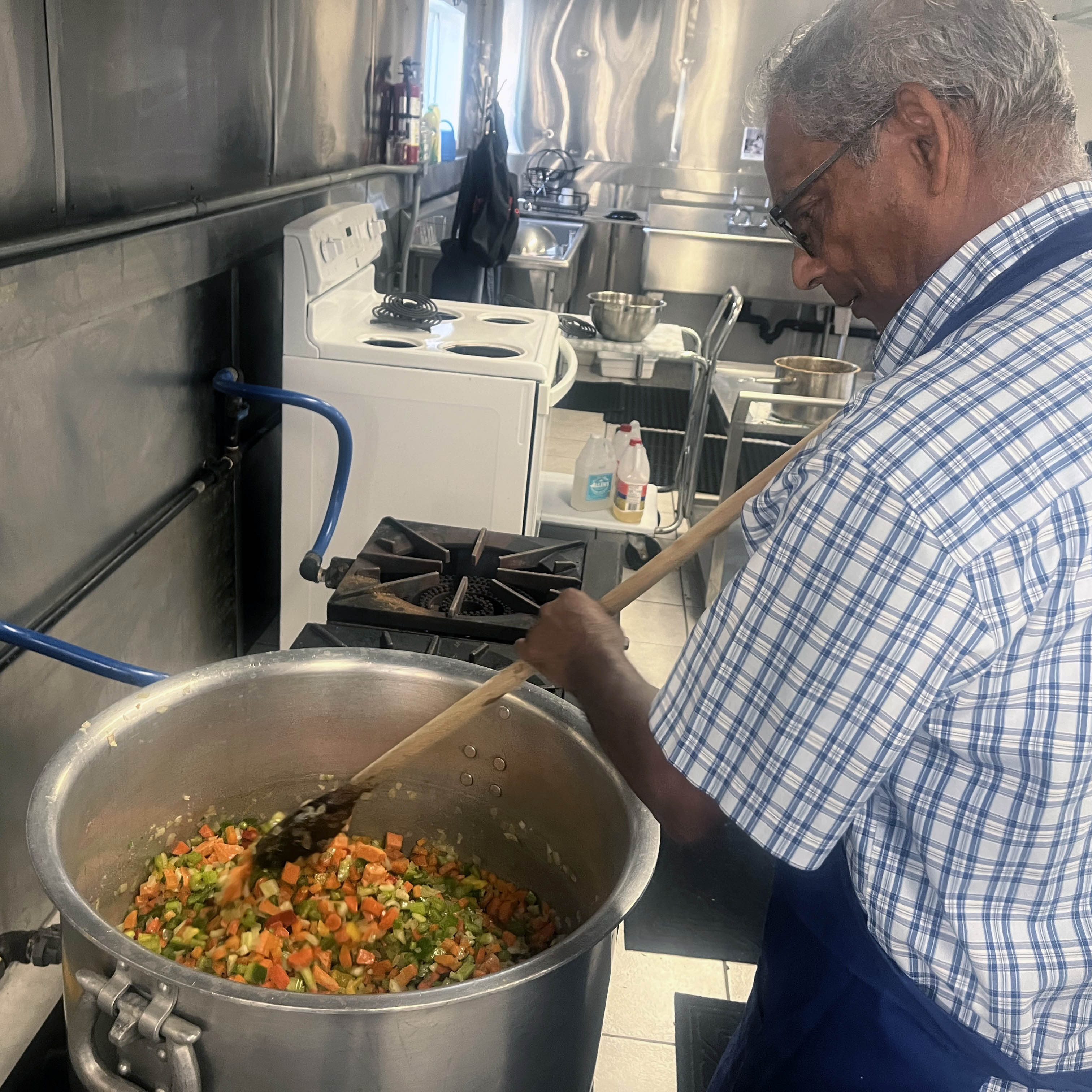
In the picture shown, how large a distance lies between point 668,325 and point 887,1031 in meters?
3.45

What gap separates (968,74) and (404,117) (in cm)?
362

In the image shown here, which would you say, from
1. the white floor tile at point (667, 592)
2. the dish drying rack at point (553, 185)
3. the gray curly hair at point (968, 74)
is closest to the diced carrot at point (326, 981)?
the gray curly hair at point (968, 74)

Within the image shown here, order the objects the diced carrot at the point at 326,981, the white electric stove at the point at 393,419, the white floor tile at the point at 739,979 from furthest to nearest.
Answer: the white electric stove at the point at 393,419, the white floor tile at the point at 739,979, the diced carrot at the point at 326,981

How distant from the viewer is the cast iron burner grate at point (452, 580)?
180 centimetres

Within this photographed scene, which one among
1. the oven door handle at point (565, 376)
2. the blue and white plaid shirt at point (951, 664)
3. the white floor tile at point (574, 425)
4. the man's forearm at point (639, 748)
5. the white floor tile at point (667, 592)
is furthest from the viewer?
the white floor tile at point (574, 425)

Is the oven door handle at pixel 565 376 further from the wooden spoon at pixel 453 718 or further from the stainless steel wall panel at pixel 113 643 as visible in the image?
the wooden spoon at pixel 453 718

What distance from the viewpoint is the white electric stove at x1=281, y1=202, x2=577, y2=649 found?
256 centimetres

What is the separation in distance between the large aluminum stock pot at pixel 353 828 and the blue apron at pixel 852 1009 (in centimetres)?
18

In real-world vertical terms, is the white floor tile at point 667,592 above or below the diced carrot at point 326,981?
below

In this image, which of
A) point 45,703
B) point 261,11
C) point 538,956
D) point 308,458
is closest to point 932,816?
point 538,956

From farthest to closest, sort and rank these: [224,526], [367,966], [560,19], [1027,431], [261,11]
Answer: [560,19]
[224,526]
[261,11]
[367,966]
[1027,431]

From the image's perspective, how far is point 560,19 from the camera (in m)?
7.00

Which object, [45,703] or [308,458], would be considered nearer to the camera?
[45,703]

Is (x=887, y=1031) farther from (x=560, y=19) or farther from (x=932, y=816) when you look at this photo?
(x=560, y=19)
